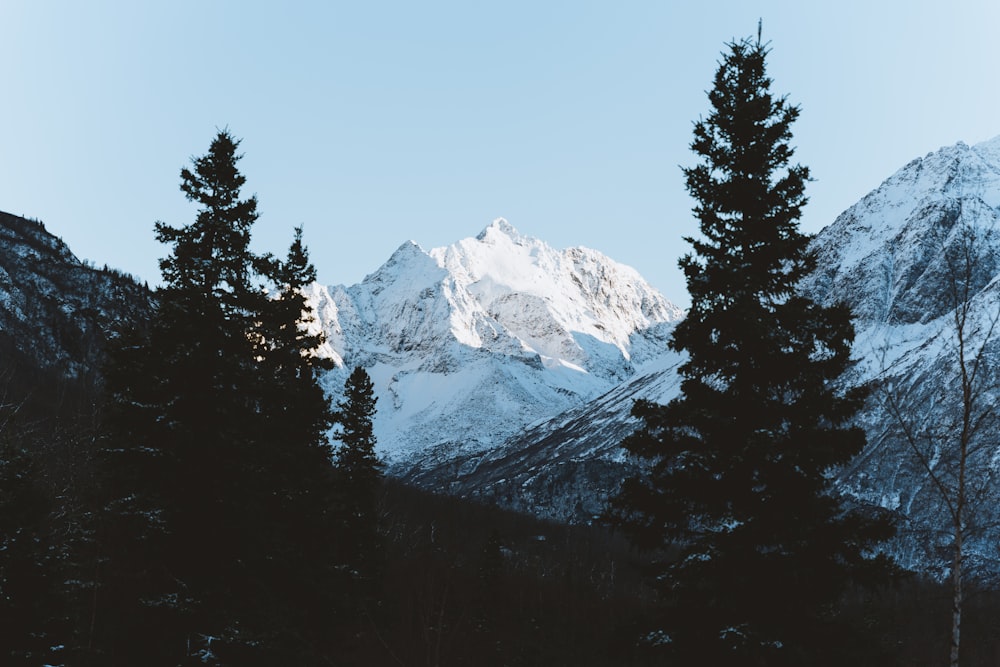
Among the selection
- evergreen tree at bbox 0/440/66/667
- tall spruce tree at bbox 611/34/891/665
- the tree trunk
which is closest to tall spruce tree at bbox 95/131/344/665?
evergreen tree at bbox 0/440/66/667

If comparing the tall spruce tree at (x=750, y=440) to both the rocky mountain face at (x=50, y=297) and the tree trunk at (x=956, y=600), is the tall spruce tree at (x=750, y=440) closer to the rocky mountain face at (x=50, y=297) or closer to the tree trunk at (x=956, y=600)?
the tree trunk at (x=956, y=600)

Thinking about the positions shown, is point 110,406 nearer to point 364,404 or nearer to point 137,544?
point 137,544

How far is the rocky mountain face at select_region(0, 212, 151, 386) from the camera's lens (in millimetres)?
140750

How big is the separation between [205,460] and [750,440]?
11.0m

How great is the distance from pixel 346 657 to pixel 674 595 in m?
23.1

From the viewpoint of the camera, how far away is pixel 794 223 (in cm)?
1447

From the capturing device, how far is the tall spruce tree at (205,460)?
15398 millimetres

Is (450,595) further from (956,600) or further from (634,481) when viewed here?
(956,600)

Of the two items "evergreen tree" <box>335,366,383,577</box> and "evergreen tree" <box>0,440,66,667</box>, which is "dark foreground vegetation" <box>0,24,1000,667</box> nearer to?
"evergreen tree" <box>0,440,66,667</box>

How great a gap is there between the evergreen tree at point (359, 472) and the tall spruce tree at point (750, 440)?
23.6 m

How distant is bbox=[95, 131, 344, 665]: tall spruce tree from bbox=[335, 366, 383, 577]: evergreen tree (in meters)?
17.2

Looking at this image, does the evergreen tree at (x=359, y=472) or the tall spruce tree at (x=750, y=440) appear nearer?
the tall spruce tree at (x=750, y=440)

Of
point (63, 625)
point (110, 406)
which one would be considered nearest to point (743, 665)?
point (110, 406)

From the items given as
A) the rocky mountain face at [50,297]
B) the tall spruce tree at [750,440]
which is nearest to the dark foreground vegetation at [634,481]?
the tall spruce tree at [750,440]
